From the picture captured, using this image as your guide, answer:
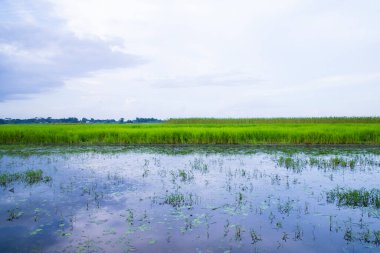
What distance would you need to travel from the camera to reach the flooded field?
520cm

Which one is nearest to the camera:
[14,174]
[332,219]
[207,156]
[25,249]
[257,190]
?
[25,249]

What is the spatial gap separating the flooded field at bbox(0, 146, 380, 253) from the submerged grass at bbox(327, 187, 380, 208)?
0.02m

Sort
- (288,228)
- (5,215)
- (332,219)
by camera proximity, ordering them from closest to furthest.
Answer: (288,228), (332,219), (5,215)

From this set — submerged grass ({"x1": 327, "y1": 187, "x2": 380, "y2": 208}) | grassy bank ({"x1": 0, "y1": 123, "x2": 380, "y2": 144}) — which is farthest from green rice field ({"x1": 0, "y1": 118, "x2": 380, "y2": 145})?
submerged grass ({"x1": 327, "y1": 187, "x2": 380, "y2": 208})

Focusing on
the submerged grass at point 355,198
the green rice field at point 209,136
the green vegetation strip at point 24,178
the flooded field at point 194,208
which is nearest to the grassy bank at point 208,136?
the green rice field at point 209,136

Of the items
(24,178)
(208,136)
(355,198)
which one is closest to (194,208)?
(355,198)

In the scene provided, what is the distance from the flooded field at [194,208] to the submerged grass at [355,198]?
2 cm

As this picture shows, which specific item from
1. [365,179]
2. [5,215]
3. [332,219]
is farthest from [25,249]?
[365,179]

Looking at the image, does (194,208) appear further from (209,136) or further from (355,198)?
(209,136)

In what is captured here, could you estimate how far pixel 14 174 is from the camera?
10461 mm

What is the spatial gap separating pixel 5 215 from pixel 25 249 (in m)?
2.08

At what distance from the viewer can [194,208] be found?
698 cm

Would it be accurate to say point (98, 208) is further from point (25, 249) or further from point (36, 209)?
point (25, 249)

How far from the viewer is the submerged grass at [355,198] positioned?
7.08 m
